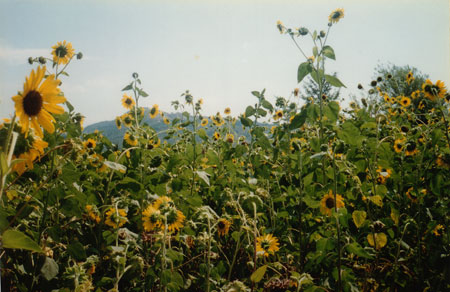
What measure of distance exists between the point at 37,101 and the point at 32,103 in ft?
0.04

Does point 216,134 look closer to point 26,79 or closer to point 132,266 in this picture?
point 132,266

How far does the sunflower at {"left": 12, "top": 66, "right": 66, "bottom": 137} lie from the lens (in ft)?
2.53

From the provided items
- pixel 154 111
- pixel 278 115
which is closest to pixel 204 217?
pixel 154 111

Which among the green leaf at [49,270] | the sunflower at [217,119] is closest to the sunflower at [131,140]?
the green leaf at [49,270]

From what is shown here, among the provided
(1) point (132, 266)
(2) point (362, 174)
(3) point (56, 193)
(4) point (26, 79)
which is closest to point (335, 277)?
(2) point (362, 174)

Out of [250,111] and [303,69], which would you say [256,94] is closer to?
[250,111]

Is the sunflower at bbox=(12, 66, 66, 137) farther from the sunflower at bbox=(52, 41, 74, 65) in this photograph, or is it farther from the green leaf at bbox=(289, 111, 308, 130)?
the sunflower at bbox=(52, 41, 74, 65)

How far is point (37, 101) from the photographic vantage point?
82 centimetres

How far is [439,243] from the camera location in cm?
196

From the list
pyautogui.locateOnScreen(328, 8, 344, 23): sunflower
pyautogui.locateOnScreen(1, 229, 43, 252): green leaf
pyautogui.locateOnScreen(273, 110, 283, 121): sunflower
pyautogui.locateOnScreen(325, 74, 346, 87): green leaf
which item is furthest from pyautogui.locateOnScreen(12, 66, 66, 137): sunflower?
pyautogui.locateOnScreen(273, 110, 283, 121): sunflower

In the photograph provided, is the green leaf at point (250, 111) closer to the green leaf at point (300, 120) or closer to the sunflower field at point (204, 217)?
the sunflower field at point (204, 217)

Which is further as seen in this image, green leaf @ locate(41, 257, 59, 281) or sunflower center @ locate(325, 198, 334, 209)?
sunflower center @ locate(325, 198, 334, 209)

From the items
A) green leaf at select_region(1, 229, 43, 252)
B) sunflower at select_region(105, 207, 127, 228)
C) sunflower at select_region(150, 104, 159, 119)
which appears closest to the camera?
green leaf at select_region(1, 229, 43, 252)

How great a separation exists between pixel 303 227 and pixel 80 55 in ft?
6.12
